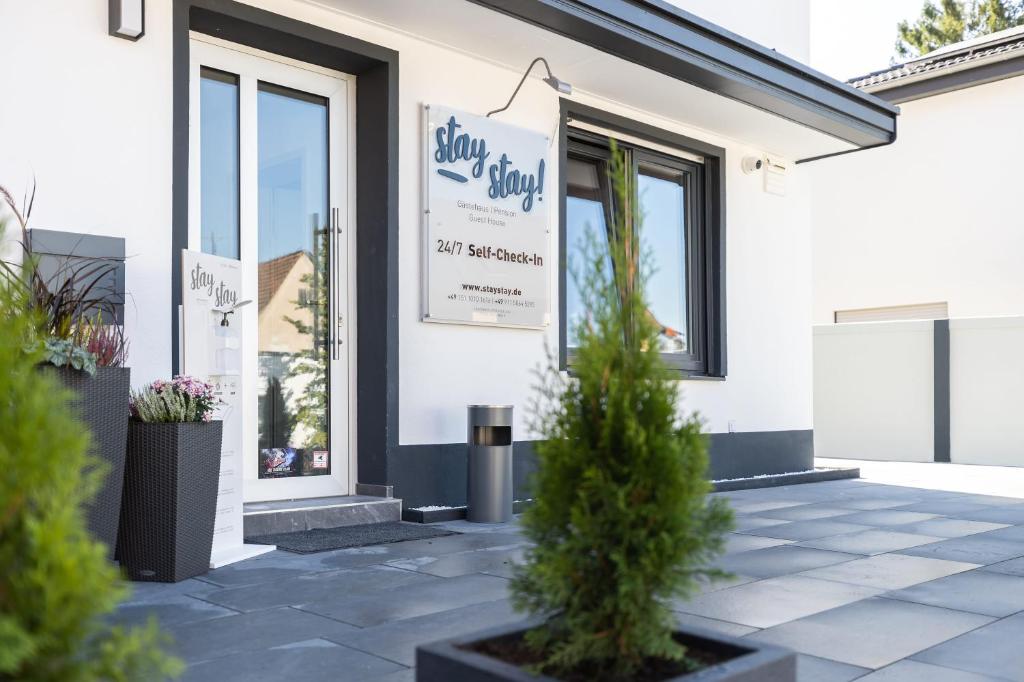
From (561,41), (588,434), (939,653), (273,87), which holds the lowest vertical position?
(939,653)

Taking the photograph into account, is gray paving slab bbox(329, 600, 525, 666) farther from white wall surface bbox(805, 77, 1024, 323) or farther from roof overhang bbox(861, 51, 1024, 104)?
white wall surface bbox(805, 77, 1024, 323)

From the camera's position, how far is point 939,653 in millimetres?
2717

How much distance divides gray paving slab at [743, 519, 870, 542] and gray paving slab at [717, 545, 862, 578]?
39 cm

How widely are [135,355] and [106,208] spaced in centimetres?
66

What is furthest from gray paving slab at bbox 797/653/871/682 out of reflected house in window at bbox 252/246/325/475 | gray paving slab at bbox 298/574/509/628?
reflected house in window at bbox 252/246/325/475

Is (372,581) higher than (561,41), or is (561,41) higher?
(561,41)

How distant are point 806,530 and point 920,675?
2704 millimetres

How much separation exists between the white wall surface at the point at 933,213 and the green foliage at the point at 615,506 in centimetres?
1299

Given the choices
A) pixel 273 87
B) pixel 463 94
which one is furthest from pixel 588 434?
pixel 463 94

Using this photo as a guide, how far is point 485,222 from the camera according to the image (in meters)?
5.76

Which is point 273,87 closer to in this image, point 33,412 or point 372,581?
point 372,581

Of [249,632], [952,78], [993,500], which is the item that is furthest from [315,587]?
[952,78]

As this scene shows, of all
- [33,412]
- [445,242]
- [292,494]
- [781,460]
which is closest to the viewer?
[33,412]

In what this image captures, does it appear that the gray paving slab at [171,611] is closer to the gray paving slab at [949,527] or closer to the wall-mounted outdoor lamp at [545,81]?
the wall-mounted outdoor lamp at [545,81]
